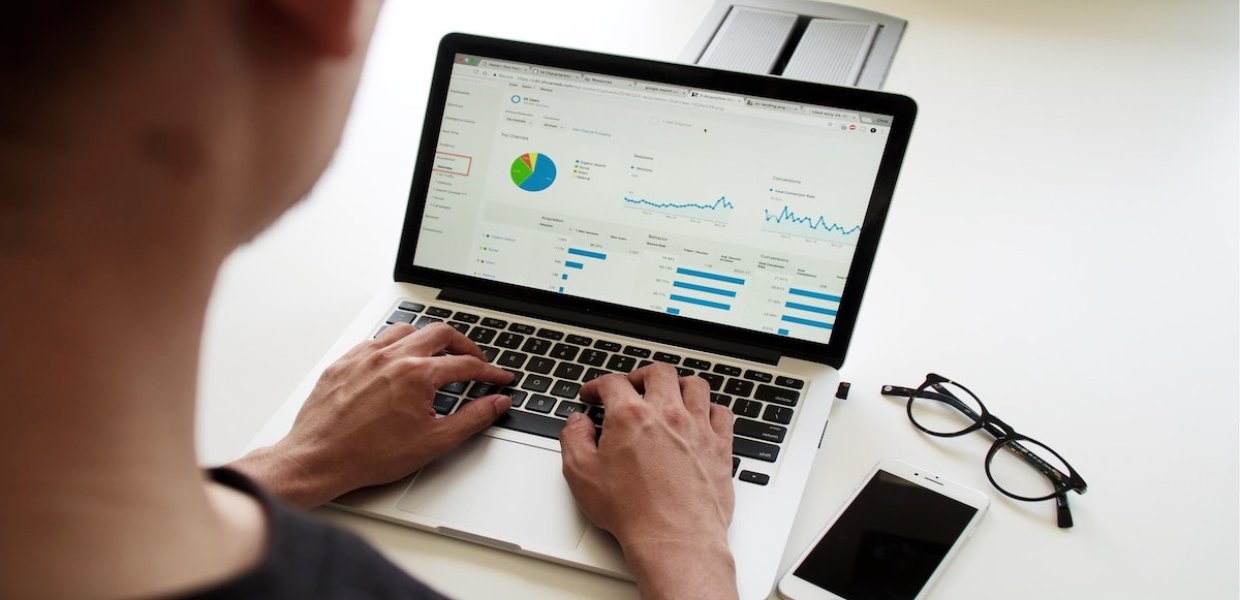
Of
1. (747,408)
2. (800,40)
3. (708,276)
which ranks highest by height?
(800,40)

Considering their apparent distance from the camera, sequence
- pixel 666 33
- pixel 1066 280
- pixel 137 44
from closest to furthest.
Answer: pixel 137 44, pixel 1066 280, pixel 666 33

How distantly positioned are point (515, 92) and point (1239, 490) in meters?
0.75

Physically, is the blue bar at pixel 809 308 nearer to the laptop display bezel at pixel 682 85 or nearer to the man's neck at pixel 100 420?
the laptop display bezel at pixel 682 85

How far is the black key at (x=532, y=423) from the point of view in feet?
2.85

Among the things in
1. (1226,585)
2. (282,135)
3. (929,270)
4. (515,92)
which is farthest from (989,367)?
(282,135)

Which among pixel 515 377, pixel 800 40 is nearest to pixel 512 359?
pixel 515 377

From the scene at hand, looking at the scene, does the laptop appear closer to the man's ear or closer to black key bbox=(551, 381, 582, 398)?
black key bbox=(551, 381, 582, 398)

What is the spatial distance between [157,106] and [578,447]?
0.50 m

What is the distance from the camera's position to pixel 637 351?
0.97 meters

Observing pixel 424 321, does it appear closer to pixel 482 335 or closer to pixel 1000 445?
pixel 482 335

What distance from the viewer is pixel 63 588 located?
Answer: 380 millimetres

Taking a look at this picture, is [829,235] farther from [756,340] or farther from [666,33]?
[666,33]

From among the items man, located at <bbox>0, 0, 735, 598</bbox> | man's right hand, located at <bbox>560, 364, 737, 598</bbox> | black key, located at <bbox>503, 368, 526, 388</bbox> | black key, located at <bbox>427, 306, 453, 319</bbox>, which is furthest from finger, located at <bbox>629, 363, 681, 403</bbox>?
man, located at <bbox>0, 0, 735, 598</bbox>

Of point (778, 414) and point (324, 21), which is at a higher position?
point (324, 21)
